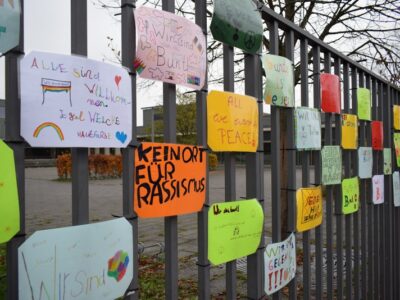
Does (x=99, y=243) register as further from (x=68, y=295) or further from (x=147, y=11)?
(x=147, y=11)

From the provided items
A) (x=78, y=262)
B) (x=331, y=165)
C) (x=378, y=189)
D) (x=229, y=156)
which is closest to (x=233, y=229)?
(x=229, y=156)

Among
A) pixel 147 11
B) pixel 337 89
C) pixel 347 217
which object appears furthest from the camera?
pixel 347 217

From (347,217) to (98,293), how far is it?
6.80 ft

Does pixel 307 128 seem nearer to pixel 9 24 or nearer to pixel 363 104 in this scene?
pixel 363 104

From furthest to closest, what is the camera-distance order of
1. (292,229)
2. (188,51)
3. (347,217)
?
(347,217), (292,229), (188,51)

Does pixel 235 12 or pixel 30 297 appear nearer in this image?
pixel 30 297

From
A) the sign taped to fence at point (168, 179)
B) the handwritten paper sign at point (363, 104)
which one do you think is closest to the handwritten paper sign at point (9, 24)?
the sign taped to fence at point (168, 179)

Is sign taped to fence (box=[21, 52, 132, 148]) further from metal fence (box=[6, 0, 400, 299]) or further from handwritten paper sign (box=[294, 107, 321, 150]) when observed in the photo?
handwritten paper sign (box=[294, 107, 321, 150])

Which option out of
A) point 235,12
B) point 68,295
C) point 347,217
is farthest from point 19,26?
point 347,217

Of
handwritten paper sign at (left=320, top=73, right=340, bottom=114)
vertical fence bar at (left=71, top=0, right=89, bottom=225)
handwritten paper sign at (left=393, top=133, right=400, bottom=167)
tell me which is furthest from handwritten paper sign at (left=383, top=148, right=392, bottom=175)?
vertical fence bar at (left=71, top=0, right=89, bottom=225)

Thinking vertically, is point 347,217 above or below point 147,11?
below

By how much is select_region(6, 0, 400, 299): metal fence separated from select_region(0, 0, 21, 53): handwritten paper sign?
2cm

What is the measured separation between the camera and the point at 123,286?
1291 millimetres

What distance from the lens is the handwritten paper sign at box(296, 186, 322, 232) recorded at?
2156 mm
